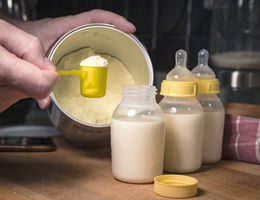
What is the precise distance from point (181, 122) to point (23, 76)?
12.7 inches

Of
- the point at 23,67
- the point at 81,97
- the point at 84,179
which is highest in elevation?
the point at 23,67

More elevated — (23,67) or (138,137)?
(23,67)

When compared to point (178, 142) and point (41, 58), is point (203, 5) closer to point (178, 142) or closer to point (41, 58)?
point (178, 142)

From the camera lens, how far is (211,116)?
0.90 metres

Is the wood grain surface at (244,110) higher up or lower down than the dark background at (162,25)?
lower down

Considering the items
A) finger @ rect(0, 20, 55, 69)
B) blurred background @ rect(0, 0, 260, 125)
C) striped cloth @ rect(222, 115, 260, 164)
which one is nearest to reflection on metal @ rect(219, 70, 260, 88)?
blurred background @ rect(0, 0, 260, 125)

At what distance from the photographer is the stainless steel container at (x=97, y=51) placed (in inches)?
35.5

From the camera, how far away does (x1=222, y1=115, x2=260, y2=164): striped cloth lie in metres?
0.93

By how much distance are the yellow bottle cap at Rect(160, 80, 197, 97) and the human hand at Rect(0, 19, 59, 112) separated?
0.80 feet

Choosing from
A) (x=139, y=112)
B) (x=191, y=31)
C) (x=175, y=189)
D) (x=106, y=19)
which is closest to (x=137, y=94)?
(x=139, y=112)

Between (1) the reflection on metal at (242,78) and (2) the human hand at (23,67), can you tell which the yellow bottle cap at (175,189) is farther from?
(1) the reflection on metal at (242,78)

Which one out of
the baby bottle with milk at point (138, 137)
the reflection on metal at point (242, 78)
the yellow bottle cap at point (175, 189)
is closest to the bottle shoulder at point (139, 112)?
the baby bottle with milk at point (138, 137)

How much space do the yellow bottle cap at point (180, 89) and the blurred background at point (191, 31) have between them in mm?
356

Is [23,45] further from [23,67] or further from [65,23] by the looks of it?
[65,23]
